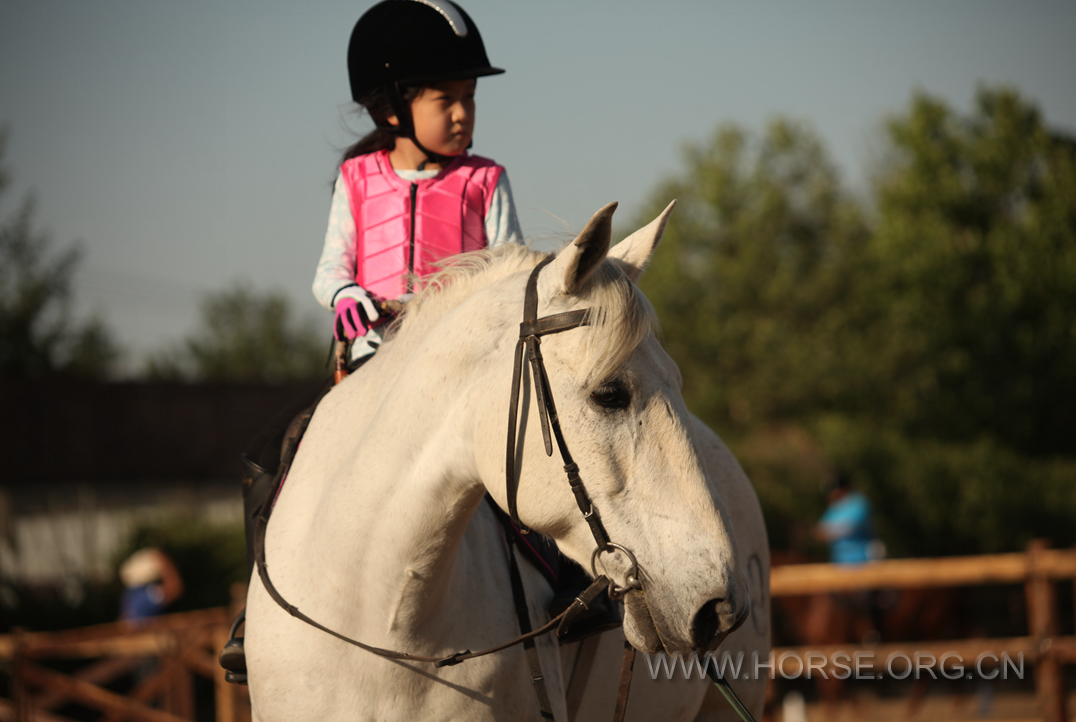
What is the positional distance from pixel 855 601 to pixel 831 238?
22726 millimetres

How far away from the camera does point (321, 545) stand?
2262 mm

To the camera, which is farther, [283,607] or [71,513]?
[71,513]

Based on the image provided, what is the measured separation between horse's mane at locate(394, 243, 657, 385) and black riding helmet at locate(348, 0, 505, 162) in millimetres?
841

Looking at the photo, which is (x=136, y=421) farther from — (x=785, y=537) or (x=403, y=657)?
(x=403, y=657)

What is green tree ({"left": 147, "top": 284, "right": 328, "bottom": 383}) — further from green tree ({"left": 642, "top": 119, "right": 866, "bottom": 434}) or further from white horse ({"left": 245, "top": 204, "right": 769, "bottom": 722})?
white horse ({"left": 245, "top": 204, "right": 769, "bottom": 722})

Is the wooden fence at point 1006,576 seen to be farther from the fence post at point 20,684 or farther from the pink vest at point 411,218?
the fence post at point 20,684

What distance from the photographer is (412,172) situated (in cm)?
307

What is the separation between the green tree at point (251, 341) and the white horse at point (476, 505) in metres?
57.8

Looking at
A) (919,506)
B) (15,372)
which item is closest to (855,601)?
(919,506)

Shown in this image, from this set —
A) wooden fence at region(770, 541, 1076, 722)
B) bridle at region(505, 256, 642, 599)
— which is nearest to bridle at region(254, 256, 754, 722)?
bridle at region(505, 256, 642, 599)

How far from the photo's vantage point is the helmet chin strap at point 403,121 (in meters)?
2.98

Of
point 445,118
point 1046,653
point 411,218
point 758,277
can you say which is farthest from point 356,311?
point 758,277

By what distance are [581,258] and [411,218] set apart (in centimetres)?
120

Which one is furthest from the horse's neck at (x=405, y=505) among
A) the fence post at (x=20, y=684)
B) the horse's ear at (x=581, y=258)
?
the fence post at (x=20, y=684)
